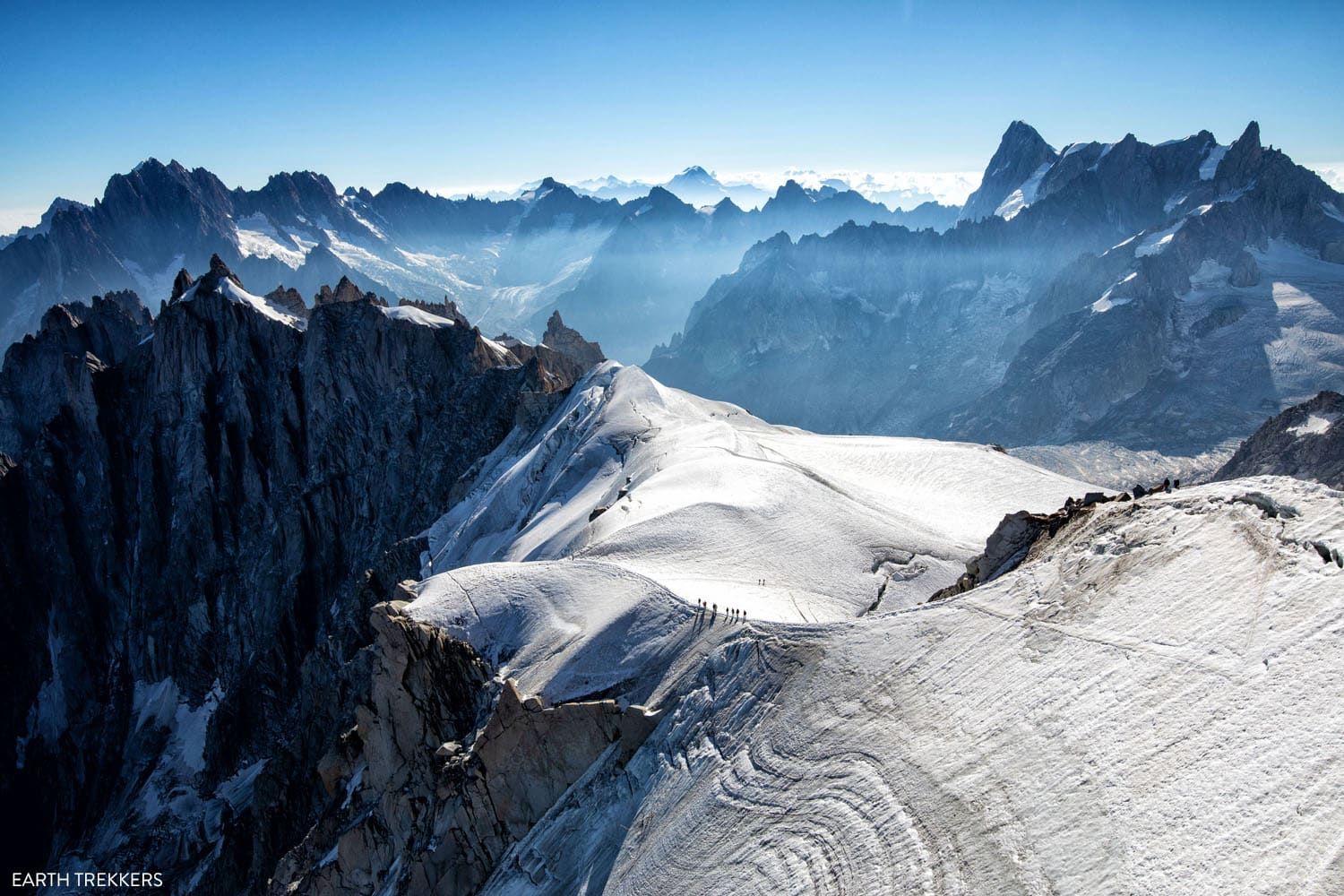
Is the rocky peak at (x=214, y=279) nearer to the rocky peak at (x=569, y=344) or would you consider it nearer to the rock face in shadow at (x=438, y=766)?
the rocky peak at (x=569, y=344)

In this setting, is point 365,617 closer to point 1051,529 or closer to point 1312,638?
point 1051,529

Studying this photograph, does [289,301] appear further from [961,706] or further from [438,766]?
[961,706]

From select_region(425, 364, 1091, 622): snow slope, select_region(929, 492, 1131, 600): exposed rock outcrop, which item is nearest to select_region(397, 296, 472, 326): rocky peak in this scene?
select_region(425, 364, 1091, 622): snow slope

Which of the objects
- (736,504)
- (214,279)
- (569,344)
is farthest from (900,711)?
(569,344)

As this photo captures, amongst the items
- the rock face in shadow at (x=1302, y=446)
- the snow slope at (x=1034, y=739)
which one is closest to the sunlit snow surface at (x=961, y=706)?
the snow slope at (x=1034, y=739)

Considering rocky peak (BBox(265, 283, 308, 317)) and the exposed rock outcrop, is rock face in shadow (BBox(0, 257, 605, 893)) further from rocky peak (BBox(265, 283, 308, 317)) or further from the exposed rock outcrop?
the exposed rock outcrop
